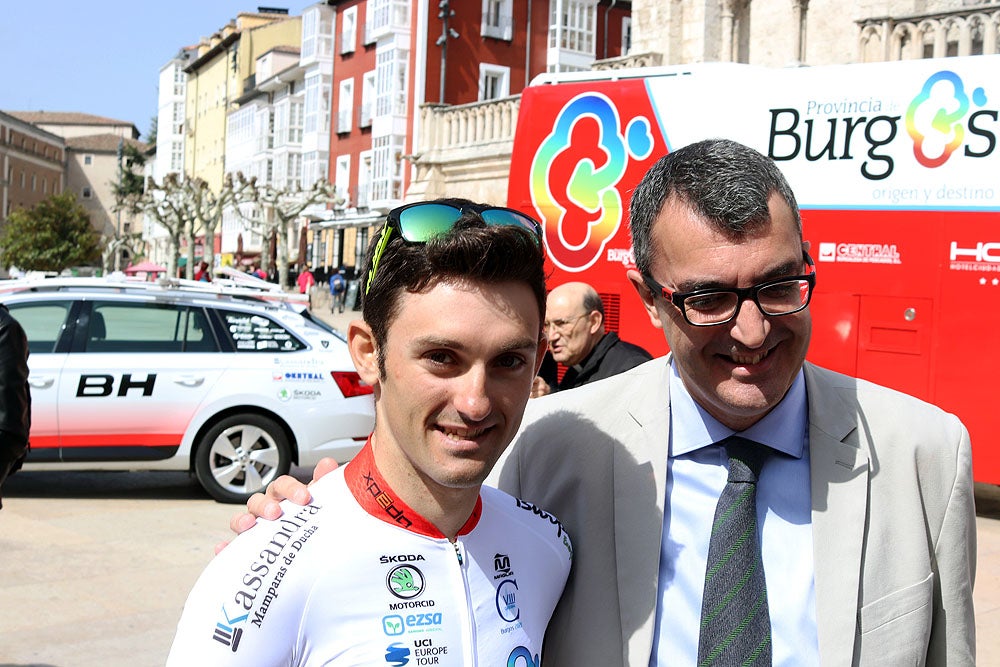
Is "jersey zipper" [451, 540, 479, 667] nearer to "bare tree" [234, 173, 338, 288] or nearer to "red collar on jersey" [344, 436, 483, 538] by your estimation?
"red collar on jersey" [344, 436, 483, 538]

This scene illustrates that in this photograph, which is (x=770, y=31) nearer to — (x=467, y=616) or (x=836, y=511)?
(x=836, y=511)

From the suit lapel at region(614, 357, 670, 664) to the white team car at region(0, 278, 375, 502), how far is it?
7.04 m

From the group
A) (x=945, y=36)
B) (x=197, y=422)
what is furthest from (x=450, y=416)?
(x=945, y=36)

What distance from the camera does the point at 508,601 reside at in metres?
2.04

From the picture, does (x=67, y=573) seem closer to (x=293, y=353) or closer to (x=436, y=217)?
(x=293, y=353)

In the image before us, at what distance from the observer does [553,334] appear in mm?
6254

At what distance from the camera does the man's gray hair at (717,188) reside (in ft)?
7.01

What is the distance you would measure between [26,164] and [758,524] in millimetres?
138162

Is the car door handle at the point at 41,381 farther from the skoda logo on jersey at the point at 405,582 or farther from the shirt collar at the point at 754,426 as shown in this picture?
the skoda logo on jersey at the point at 405,582

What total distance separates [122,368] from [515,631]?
7651mm

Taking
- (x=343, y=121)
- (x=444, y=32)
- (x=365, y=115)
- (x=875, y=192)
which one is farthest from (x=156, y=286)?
(x=343, y=121)

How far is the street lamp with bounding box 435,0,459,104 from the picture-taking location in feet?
138

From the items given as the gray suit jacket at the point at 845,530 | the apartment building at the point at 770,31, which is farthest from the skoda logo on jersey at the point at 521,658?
the apartment building at the point at 770,31

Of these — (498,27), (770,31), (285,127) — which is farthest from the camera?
(285,127)
